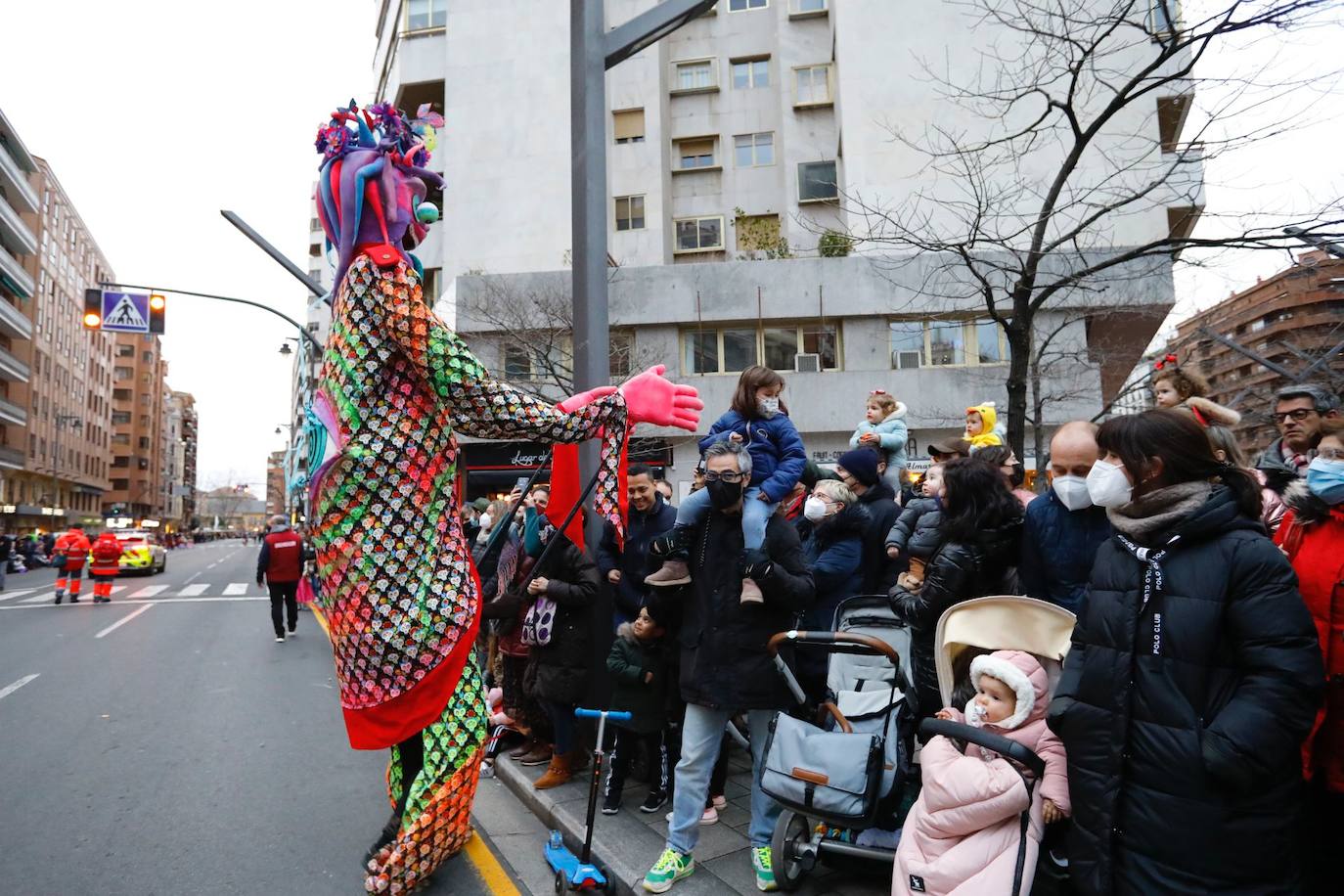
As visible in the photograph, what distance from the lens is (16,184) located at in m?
46.3

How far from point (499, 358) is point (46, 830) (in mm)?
16109

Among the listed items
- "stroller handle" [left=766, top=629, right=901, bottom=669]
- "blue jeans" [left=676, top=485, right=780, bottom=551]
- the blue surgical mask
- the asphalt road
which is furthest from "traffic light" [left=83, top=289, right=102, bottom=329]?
the blue surgical mask

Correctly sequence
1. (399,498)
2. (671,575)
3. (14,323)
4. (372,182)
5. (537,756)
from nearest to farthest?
(399,498), (372,182), (671,575), (537,756), (14,323)

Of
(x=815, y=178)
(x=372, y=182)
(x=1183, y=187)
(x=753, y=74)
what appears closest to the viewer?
(x=372, y=182)

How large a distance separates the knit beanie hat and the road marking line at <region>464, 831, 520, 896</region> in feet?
10.0

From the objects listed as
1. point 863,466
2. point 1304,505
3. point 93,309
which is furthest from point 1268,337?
point 93,309

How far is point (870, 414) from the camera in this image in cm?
634

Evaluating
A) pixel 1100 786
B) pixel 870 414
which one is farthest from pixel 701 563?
pixel 870 414

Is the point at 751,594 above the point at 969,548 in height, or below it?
below

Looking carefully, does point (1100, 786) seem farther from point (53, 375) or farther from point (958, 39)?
point (53, 375)

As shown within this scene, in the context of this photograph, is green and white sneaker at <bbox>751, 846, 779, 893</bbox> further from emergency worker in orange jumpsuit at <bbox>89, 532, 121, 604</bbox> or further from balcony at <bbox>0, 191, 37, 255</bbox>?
balcony at <bbox>0, 191, 37, 255</bbox>

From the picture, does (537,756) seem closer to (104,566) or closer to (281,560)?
(281,560)

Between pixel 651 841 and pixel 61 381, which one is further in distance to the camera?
pixel 61 381

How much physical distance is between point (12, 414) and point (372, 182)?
58.3m
